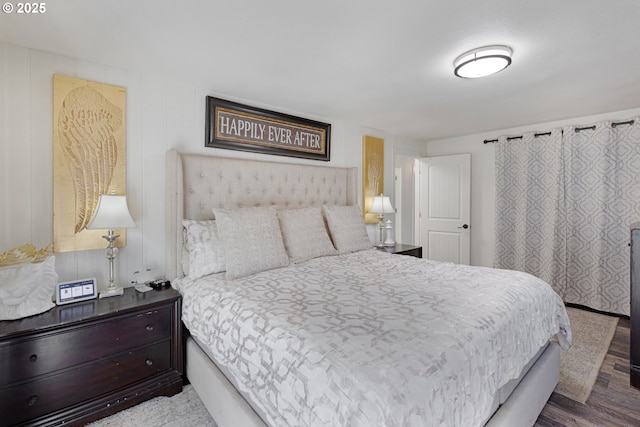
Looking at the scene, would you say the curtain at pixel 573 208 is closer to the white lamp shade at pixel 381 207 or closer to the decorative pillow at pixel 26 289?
the white lamp shade at pixel 381 207

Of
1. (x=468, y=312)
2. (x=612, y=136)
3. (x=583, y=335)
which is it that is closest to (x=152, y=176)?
(x=468, y=312)

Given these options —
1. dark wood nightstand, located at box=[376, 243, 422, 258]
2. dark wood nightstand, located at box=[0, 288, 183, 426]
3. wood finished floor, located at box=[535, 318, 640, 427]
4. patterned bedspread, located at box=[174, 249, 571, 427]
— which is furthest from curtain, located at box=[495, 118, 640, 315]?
dark wood nightstand, located at box=[0, 288, 183, 426]

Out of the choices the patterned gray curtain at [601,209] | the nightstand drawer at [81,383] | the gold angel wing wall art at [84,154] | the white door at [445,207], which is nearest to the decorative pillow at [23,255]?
the gold angel wing wall art at [84,154]

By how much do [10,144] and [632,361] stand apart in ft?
14.5

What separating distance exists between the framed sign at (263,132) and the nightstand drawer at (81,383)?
1.70 m

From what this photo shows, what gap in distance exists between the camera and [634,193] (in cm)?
319

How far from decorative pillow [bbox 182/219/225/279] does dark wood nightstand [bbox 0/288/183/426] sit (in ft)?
0.73

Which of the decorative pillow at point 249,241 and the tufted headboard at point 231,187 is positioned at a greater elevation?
the tufted headboard at point 231,187

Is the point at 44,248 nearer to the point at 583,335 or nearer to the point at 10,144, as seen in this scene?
the point at 10,144

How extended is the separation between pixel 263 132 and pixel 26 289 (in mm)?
2094

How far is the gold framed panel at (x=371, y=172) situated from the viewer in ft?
12.9

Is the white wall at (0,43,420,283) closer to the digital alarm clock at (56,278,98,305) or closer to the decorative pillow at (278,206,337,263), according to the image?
the digital alarm clock at (56,278,98,305)

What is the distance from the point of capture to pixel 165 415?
69.6 inches

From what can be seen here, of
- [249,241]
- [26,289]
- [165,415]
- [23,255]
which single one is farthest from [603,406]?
[23,255]
